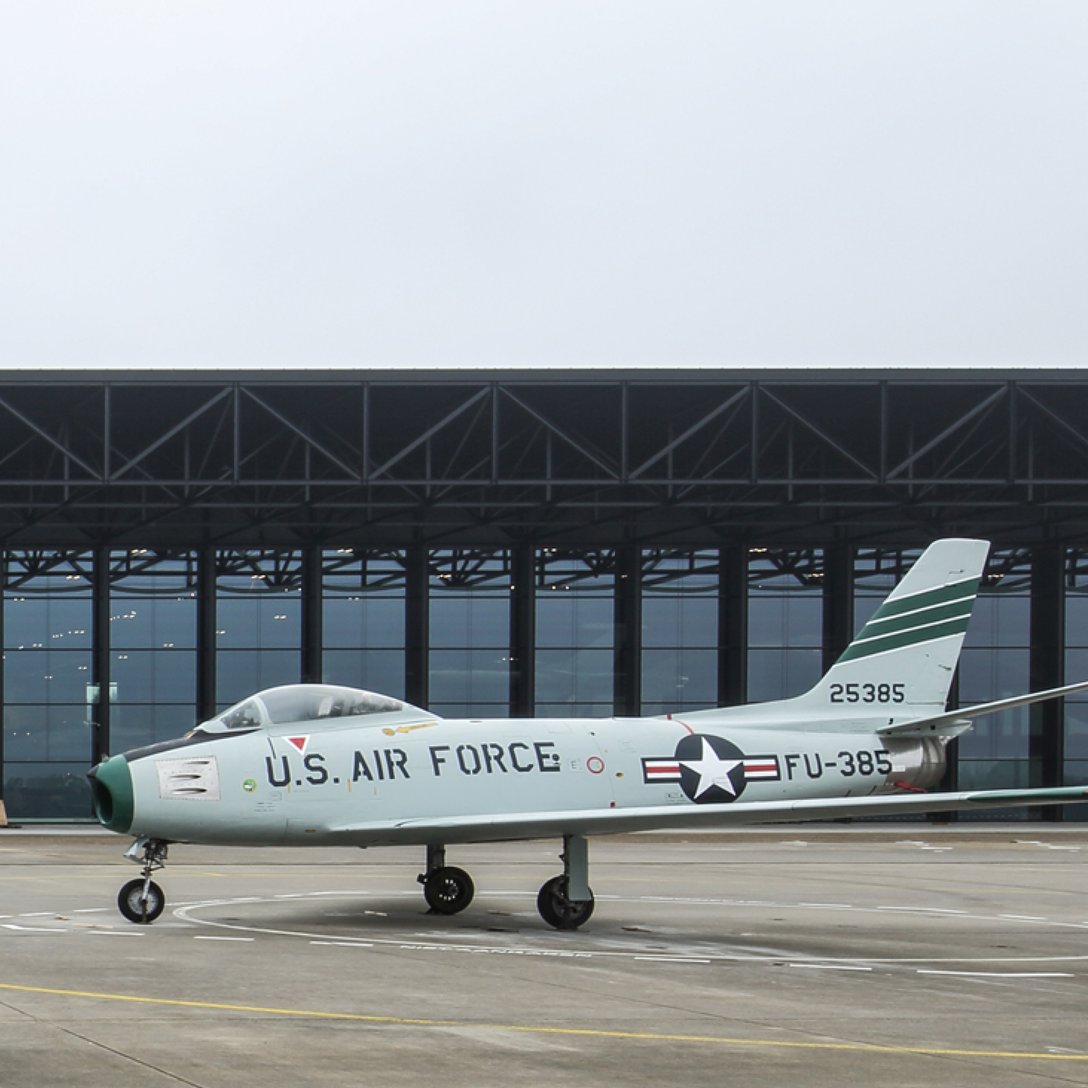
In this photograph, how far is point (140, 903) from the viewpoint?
18.9m

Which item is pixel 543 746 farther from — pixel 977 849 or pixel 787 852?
pixel 977 849

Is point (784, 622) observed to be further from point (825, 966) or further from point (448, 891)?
point (825, 966)

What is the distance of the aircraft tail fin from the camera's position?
22938 mm

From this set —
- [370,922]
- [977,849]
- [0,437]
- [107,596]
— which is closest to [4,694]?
[107,596]

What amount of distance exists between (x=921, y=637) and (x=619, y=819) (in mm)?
6792

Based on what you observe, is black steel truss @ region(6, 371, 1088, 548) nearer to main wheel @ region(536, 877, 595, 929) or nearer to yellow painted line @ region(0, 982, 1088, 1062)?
main wheel @ region(536, 877, 595, 929)

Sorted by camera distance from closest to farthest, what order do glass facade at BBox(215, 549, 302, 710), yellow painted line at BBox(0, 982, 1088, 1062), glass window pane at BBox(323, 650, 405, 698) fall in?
yellow painted line at BBox(0, 982, 1088, 1062), glass facade at BBox(215, 549, 302, 710), glass window pane at BBox(323, 650, 405, 698)

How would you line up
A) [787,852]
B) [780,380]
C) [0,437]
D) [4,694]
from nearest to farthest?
[787,852] < [780,380] < [0,437] < [4,694]

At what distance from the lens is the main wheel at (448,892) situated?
2064 centimetres

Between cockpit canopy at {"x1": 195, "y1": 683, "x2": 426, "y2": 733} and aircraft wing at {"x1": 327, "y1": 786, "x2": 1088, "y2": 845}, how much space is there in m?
1.35

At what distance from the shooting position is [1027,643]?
48000 millimetres

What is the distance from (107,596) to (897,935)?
108 feet

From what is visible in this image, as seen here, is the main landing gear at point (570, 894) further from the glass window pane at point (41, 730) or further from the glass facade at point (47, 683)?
the glass window pane at point (41, 730)

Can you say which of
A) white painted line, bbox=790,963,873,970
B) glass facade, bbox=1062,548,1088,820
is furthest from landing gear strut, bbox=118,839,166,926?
glass facade, bbox=1062,548,1088,820
